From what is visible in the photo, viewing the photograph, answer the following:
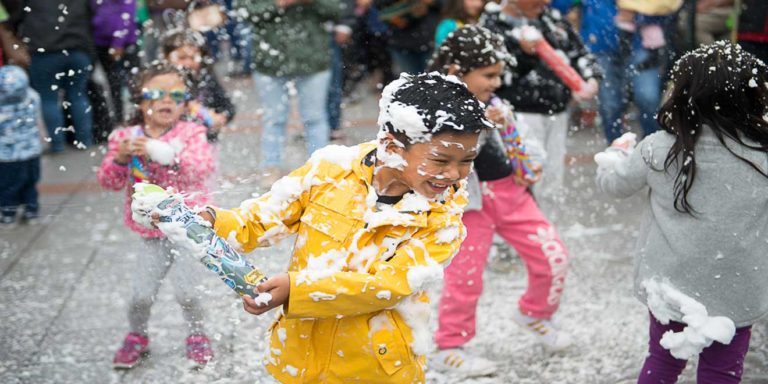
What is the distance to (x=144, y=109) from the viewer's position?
11.8 feet

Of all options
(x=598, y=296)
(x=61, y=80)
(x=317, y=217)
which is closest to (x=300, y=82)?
(x=61, y=80)

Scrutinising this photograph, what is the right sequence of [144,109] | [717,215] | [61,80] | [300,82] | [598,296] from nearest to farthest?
[717,215] → [144,109] → [598,296] → [300,82] → [61,80]

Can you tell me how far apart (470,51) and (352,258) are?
1.48m

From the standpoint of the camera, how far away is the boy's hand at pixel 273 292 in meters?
2.16

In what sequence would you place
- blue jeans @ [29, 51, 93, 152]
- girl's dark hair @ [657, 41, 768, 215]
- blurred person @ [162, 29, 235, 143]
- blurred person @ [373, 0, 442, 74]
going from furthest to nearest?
1. blurred person @ [373, 0, 442, 74]
2. blue jeans @ [29, 51, 93, 152]
3. blurred person @ [162, 29, 235, 143]
4. girl's dark hair @ [657, 41, 768, 215]

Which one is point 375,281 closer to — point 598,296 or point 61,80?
point 598,296

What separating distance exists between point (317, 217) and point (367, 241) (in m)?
0.16

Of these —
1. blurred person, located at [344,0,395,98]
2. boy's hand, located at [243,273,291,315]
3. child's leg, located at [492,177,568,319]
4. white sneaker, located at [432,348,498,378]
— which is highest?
boy's hand, located at [243,273,291,315]

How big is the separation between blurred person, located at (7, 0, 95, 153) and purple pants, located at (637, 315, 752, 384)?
439 cm

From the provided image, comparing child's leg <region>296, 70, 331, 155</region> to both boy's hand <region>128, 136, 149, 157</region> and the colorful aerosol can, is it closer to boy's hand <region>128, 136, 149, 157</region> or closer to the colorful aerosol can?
boy's hand <region>128, 136, 149, 157</region>

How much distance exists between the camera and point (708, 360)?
9.30ft

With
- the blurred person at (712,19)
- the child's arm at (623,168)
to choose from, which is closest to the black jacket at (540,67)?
the child's arm at (623,168)

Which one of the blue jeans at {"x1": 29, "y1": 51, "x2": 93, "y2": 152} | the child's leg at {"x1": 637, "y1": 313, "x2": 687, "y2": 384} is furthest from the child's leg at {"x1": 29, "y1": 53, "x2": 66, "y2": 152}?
the child's leg at {"x1": 637, "y1": 313, "x2": 687, "y2": 384}

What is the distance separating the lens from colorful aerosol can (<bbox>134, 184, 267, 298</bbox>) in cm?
221
